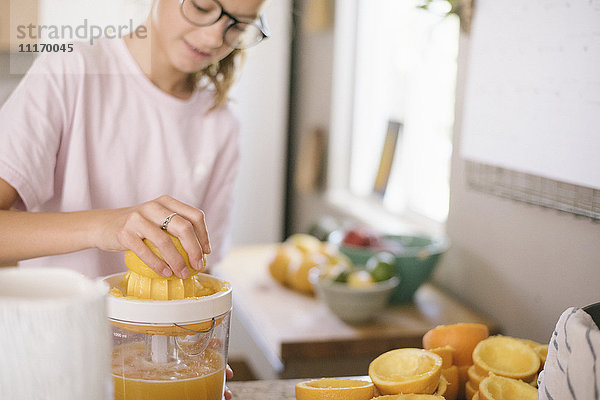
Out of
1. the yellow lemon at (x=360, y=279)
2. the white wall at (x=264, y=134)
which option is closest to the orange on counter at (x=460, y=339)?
the yellow lemon at (x=360, y=279)

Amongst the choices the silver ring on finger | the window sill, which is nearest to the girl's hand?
the silver ring on finger

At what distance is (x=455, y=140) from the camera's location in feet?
5.58

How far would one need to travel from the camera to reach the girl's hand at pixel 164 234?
756mm

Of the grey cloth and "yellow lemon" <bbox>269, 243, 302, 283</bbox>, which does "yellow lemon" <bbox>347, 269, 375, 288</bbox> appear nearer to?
"yellow lemon" <bbox>269, 243, 302, 283</bbox>

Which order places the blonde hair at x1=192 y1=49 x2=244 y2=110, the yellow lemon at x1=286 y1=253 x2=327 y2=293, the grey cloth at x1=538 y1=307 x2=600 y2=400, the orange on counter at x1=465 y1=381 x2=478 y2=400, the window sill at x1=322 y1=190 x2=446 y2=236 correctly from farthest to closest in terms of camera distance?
the window sill at x1=322 y1=190 x2=446 y2=236, the yellow lemon at x1=286 y1=253 x2=327 y2=293, the blonde hair at x1=192 y1=49 x2=244 y2=110, the orange on counter at x1=465 y1=381 x2=478 y2=400, the grey cloth at x1=538 y1=307 x2=600 y2=400

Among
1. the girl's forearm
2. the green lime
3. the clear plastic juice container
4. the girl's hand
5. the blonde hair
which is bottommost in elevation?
the green lime

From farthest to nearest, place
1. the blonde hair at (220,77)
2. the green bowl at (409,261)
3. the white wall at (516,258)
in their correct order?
the green bowl at (409,261) → the blonde hair at (220,77) → the white wall at (516,258)

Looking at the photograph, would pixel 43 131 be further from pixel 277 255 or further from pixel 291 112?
pixel 291 112

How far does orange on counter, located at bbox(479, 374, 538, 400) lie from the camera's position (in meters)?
0.79

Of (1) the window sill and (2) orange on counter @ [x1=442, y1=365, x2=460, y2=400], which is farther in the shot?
(1) the window sill

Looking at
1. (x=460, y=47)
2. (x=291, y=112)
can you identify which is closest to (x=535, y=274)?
(x=460, y=47)

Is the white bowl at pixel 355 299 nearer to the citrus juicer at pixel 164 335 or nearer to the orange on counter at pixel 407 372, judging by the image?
the orange on counter at pixel 407 372

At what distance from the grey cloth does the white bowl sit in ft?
2.88

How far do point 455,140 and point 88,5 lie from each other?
98cm
